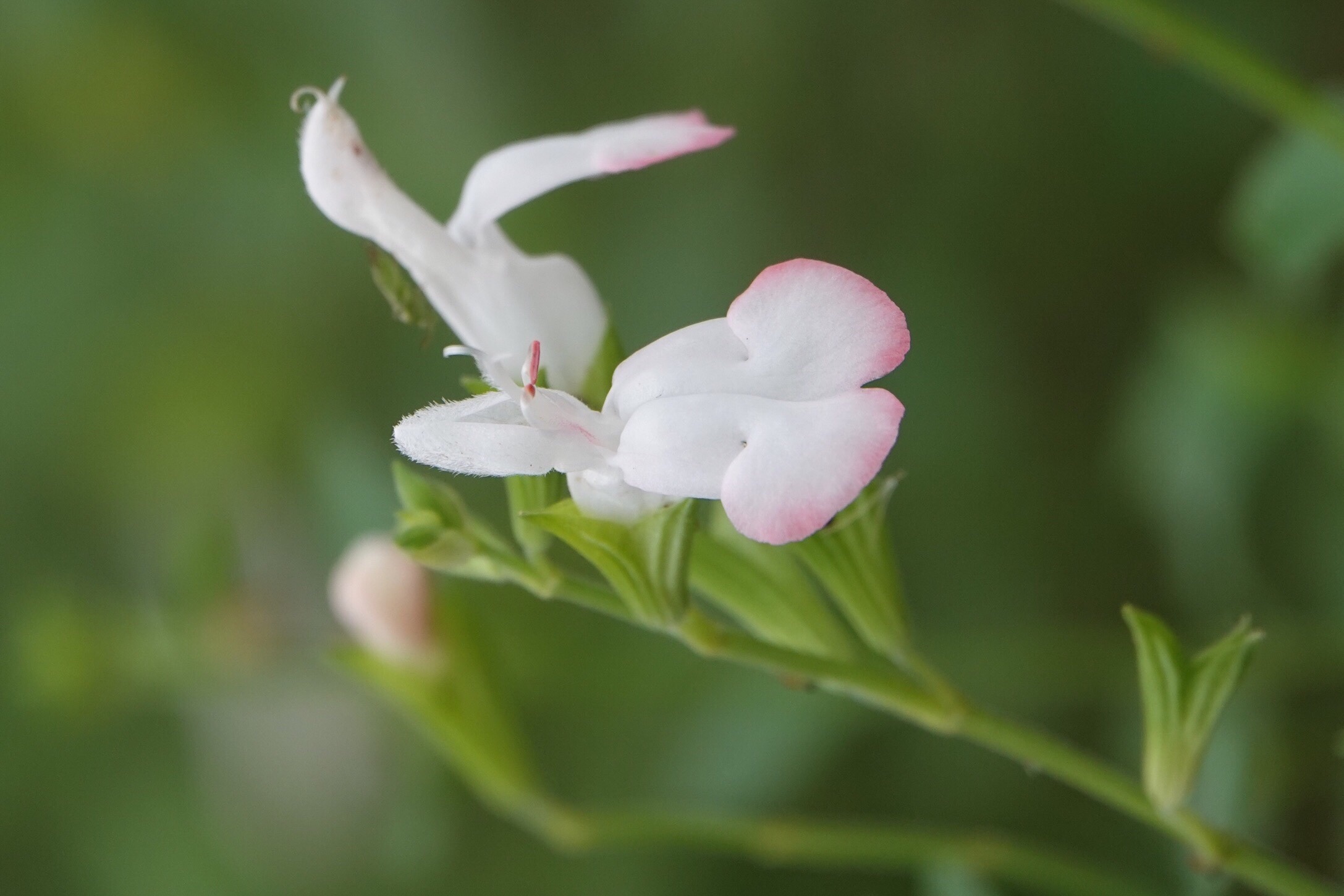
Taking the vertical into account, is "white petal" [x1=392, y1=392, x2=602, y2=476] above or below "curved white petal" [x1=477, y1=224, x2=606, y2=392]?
below

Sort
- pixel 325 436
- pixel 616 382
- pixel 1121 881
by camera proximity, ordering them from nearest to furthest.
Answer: pixel 616 382 < pixel 1121 881 < pixel 325 436

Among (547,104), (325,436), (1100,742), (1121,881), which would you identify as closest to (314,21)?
(547,104)

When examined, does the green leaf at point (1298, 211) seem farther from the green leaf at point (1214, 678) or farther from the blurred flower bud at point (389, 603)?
the blurred flower bud at point (389, 603)

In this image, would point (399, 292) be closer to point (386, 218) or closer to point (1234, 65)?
point (386, 218)

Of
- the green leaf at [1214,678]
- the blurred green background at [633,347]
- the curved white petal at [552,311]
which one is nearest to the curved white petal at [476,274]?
the curved white petal at [552,311]

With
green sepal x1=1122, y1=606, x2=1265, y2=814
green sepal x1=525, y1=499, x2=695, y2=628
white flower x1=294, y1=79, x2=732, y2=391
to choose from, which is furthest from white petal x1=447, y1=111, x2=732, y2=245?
green sepal x1=1122, y1=606, x2=1265, y2=814

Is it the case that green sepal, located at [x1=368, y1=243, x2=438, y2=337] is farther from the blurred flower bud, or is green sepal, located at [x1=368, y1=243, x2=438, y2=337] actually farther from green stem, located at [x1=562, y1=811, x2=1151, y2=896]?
green stem, located at [x1=562, y1=811, x2=1151, y2=896]

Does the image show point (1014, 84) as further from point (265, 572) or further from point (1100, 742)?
point (265, 572)
